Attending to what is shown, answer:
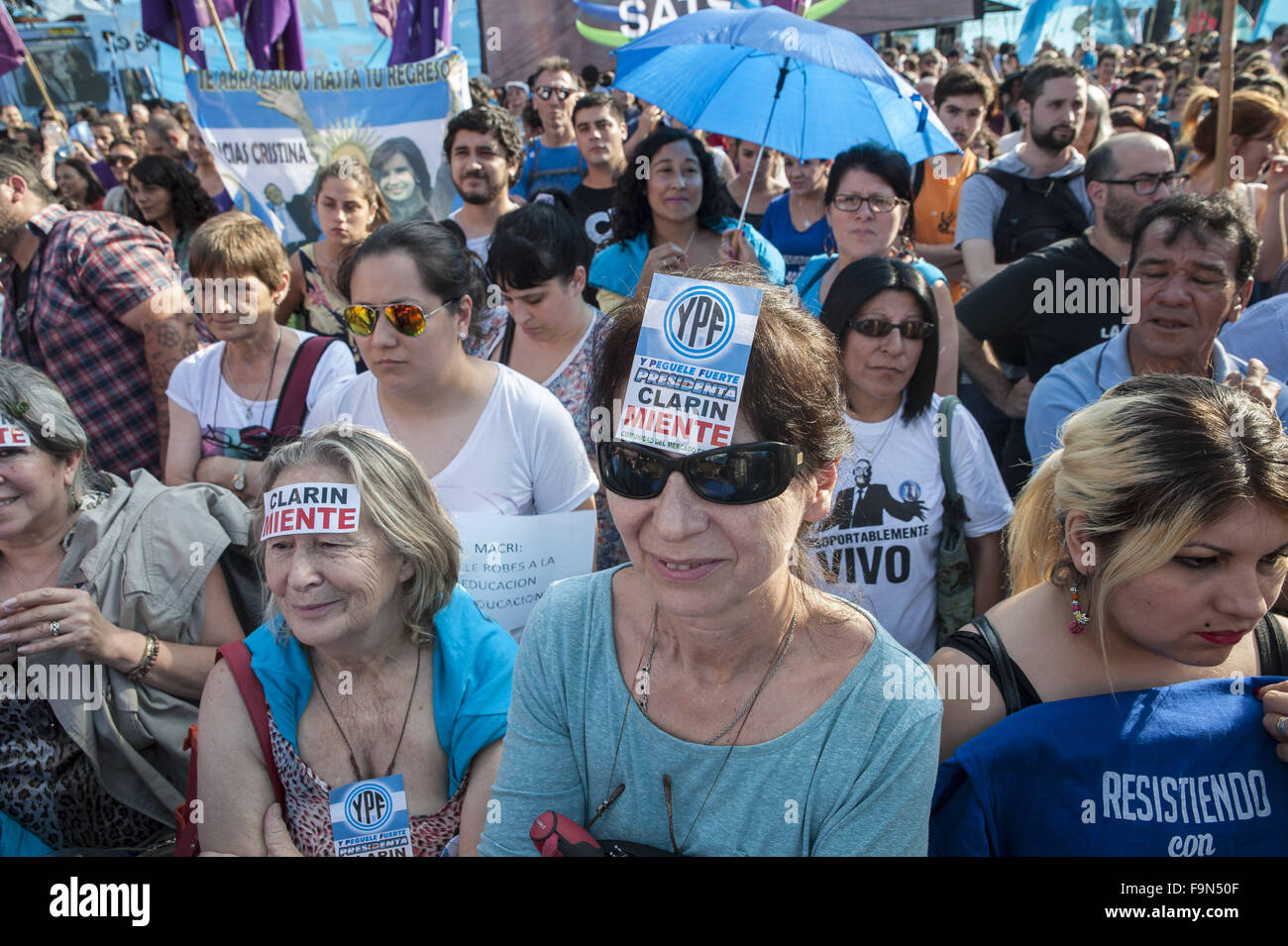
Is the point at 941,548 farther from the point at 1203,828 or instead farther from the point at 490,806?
the point at 490,806

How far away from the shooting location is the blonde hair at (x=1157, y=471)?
1746 millimetres

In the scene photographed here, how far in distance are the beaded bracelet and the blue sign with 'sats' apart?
2.62ft

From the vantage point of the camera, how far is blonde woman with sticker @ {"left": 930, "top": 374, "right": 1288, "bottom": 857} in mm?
1738

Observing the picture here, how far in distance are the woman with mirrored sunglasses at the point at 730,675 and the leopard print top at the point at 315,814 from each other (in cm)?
49

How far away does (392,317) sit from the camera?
282 cm

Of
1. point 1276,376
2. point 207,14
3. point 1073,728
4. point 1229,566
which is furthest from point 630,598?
point 207,14

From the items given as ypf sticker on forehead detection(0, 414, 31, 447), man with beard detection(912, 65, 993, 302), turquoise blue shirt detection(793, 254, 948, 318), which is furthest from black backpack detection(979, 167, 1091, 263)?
ypf sticker on forehead detection(0, 414, 31, 447)

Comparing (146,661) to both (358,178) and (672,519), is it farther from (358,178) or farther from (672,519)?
(358,178)

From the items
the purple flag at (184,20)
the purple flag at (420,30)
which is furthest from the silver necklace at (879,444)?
the purple flag at (184,20)

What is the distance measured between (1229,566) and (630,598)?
1114 millimetres

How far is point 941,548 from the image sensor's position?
113 inches

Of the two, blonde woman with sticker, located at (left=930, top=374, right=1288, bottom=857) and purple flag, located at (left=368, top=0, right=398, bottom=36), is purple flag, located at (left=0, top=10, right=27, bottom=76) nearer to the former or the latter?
purple flag, located at (left=368, top=0, right=398, bottom=36)

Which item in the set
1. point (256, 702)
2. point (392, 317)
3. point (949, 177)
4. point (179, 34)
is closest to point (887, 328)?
point (392, 317)

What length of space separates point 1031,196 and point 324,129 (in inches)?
151
